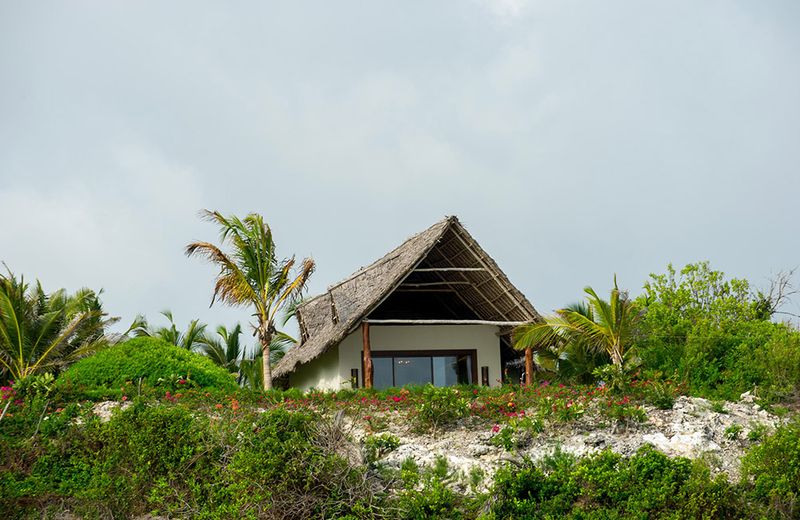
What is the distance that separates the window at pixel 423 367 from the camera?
1983 cm

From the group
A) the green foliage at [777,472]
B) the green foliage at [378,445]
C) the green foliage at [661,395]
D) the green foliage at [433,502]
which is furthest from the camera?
the green foliage at [661,395]

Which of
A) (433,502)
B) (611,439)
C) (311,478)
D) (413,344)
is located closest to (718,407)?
(611,439)

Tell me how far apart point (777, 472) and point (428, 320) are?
8921mm

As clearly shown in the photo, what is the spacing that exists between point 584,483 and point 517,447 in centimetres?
128

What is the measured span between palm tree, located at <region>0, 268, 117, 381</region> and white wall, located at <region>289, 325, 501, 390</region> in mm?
6048

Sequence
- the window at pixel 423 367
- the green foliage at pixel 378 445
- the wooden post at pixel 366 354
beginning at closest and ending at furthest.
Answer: the green foliage at pixel 378 445
the wooden post at pixel 366 354
the window at pixel 423 367

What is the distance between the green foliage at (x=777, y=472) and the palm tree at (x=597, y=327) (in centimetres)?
732

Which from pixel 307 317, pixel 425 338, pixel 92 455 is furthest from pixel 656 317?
pixel 92 455

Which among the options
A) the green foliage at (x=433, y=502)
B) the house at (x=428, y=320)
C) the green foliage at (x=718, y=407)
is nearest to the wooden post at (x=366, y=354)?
the house at (x=428, y=320)

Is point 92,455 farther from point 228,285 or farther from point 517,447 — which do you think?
point 228,285

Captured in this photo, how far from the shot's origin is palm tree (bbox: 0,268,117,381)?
1847 centimetres

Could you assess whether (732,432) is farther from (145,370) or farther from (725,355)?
(145,370)

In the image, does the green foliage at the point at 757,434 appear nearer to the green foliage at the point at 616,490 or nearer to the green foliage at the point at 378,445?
the green foliage at the point at 616,490

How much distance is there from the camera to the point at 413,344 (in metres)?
19.9
